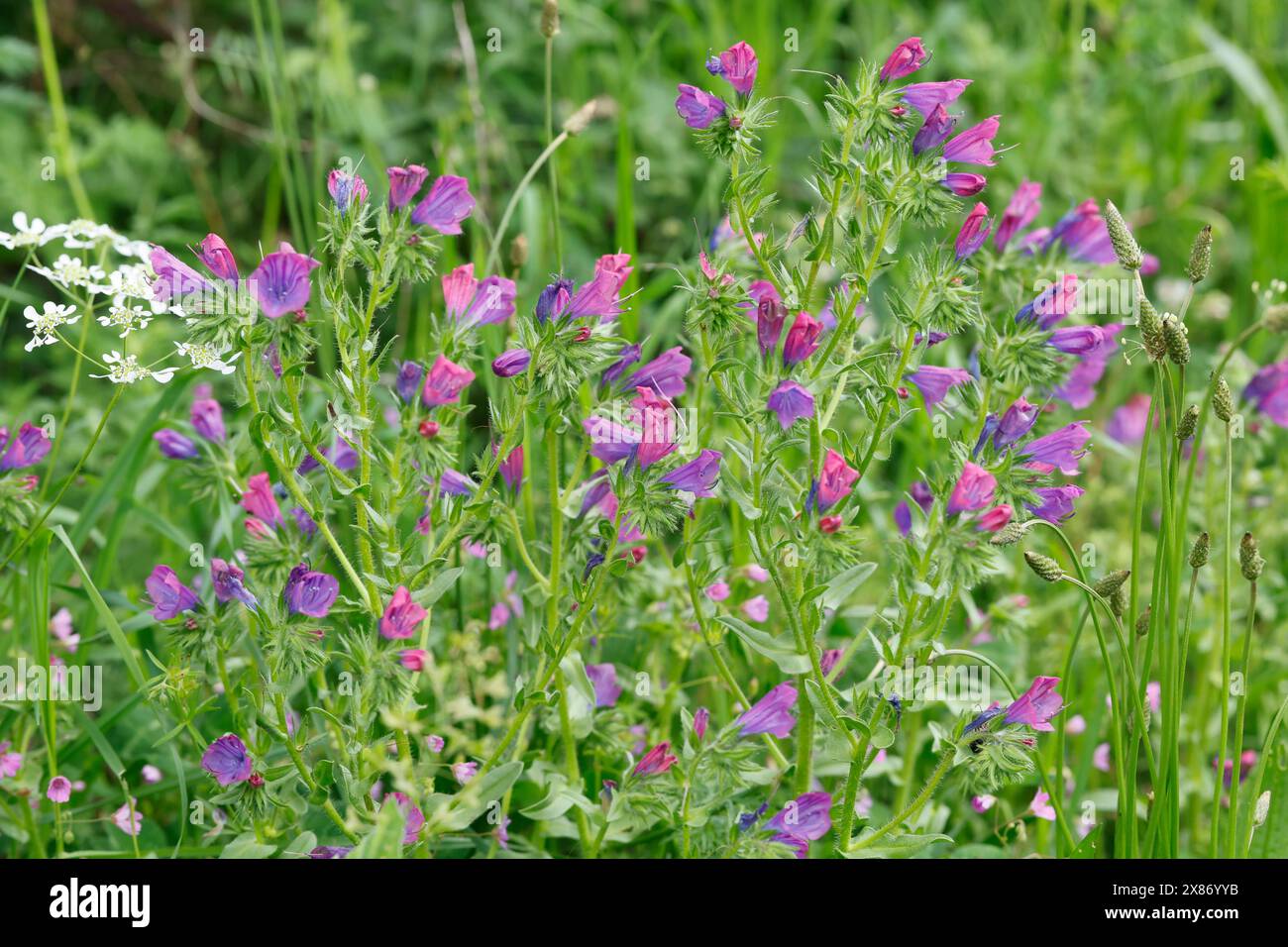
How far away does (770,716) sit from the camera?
1.79m

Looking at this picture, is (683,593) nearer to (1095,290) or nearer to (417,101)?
(1095,290)

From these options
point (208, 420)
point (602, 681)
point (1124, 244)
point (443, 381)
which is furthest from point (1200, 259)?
point (208, 420)

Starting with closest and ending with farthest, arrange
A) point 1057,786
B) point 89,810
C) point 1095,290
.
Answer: point 1057,786 < point 1095,290 < point 89,810

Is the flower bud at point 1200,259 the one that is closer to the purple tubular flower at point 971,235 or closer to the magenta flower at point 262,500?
the purple tubular flower at point 971,235

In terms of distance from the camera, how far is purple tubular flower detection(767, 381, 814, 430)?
1.59 metres

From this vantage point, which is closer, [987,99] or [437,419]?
[437,419]

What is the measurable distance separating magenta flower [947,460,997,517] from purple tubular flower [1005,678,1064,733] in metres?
0.27

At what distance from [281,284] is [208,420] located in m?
0.47

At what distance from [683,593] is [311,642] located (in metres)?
0.70

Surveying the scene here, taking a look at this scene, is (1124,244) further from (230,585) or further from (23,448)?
(23,448)

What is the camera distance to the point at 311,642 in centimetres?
164

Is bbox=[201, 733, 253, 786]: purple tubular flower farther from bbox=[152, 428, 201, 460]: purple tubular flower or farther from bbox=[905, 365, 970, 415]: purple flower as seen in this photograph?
bbox=[905, 365, 970, 415]: purple flower

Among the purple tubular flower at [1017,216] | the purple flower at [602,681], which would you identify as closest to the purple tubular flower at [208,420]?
the purple flower at [602,681]
